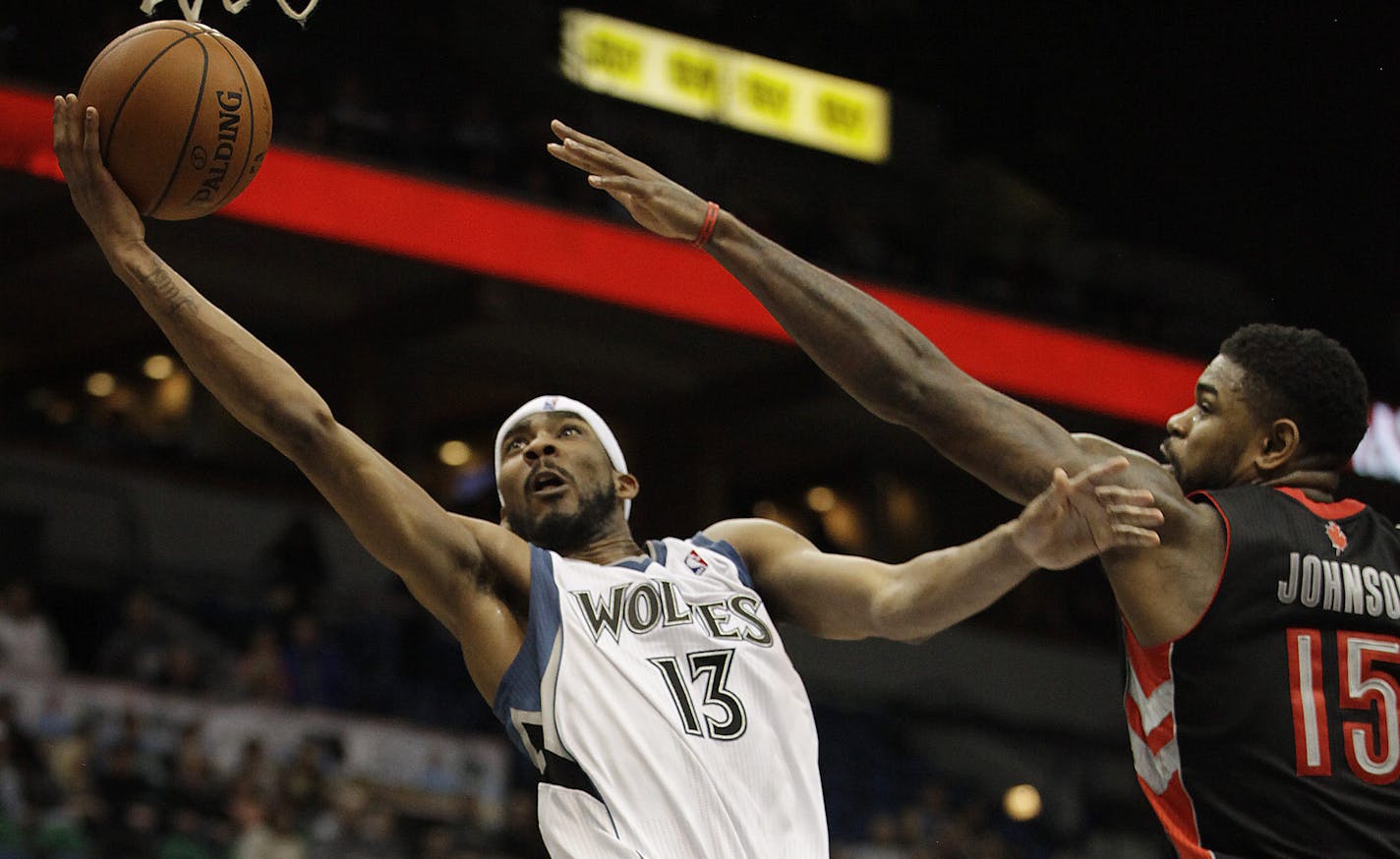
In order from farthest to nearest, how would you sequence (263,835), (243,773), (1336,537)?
(243,773) < (263,835) < (1336,537)

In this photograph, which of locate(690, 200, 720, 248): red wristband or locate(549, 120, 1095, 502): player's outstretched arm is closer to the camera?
locate(549, 120, 1095, 502): player's outstretched arm

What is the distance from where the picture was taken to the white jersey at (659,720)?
365cm

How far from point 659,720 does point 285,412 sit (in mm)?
1035

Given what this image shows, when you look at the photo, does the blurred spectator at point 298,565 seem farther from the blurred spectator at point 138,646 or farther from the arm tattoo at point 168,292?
the arm tattoo at point 168,292

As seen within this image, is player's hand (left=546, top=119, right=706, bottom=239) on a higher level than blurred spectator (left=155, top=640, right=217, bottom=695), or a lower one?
higher

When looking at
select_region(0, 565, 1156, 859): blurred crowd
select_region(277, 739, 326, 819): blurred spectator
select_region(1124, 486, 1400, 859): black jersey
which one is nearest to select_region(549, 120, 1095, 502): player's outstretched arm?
select_region(1124, 486, 1400, 859): black jersey

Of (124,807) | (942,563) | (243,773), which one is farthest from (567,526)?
(243,773)

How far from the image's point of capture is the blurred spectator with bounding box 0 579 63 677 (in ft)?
32.9

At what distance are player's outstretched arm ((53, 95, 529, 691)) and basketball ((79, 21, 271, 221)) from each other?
108 mm

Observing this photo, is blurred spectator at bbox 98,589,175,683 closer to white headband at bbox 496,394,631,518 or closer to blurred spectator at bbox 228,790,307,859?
blurred spectator at bbox 228,790,307,859

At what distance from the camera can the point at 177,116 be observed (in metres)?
4.02

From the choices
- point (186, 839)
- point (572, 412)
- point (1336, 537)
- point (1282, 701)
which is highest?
point (1336, 537)

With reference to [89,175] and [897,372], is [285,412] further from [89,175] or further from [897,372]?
[897,372]

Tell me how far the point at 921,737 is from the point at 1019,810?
106 cm
